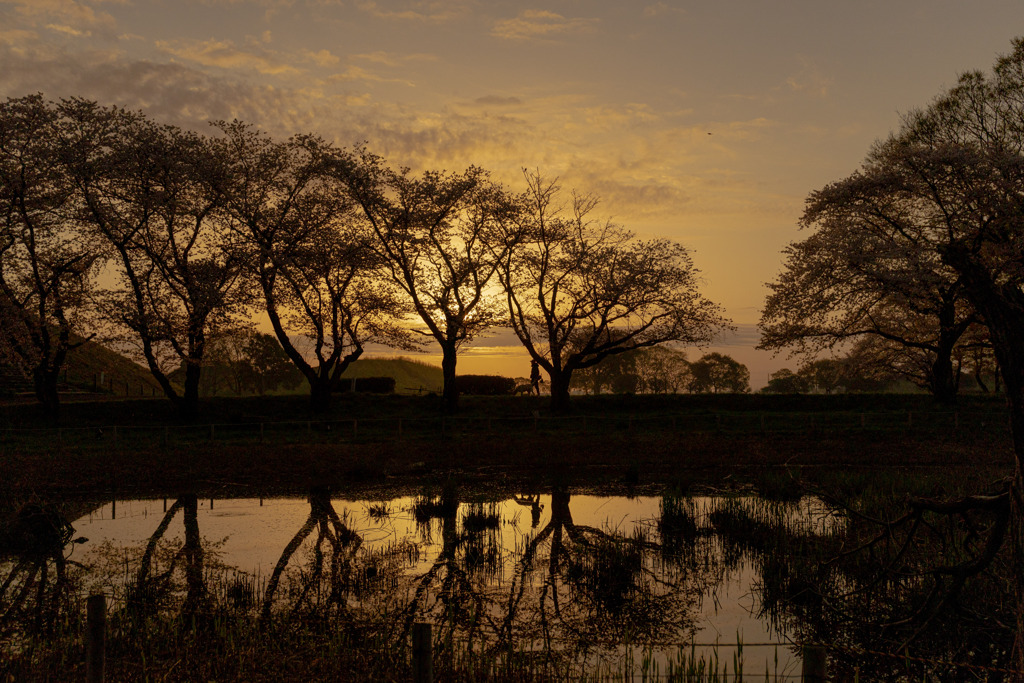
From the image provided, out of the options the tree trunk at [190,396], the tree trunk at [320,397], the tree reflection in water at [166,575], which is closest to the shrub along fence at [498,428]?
the tree trunk at [190,396]

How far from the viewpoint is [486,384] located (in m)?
56.9

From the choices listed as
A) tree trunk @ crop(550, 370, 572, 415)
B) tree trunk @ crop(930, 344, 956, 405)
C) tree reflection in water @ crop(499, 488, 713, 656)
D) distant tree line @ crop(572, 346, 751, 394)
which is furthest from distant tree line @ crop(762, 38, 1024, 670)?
distant tree line @ crop(572, 346, 751, 394)

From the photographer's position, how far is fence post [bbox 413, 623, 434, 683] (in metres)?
6.91

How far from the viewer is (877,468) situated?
1069 inches

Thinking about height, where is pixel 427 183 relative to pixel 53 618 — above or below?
above

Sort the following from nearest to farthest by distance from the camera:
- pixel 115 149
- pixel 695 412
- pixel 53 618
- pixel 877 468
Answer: pixel 53 618 → pixel 877 468 → pixel 115 149 → pixel 695 412

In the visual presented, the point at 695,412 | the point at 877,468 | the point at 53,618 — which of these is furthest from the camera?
the point at 695,412

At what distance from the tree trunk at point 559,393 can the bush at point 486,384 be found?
1320cm

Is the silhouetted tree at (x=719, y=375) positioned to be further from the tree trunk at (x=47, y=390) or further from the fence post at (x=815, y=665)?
Result: the fence post at (x=815, y=665)

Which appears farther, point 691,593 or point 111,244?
point 111,244

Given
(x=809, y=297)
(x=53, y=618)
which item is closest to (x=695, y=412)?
(x=809, y=297)

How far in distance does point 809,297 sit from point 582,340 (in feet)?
48.5

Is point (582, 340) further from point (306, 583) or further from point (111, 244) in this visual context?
point (306, 583)

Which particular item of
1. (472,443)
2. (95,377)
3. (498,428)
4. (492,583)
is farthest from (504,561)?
(95,377)
